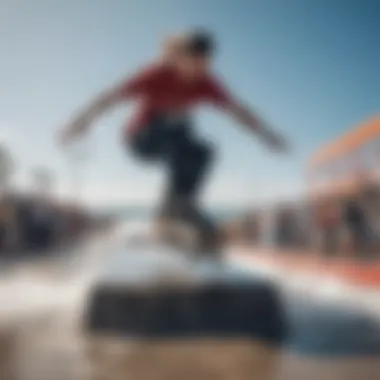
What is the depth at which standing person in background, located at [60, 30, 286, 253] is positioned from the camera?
1.91 meters

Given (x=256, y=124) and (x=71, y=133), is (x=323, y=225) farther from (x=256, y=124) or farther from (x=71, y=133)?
(x=71, y=133)

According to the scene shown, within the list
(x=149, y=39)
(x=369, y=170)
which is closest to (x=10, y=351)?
A: (x=149, y=39)

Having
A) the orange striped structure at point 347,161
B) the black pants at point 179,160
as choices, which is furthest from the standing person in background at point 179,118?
the orange striped structure at point 347,161

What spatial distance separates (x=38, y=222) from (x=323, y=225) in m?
0.65

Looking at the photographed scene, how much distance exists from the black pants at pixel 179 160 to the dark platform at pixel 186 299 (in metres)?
0.11

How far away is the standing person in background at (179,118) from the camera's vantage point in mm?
1906

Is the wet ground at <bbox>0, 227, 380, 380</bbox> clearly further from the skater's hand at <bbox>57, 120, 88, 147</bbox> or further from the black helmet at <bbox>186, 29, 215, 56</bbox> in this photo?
the black helmet at <bbox>186, 29, 215, 56</bbox>

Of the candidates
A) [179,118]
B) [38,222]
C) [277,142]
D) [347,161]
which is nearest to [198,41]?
[179,118]

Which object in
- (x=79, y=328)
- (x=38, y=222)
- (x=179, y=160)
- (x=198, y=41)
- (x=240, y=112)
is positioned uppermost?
(x=198, y=41)

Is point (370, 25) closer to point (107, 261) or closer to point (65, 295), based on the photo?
point (107, 261)

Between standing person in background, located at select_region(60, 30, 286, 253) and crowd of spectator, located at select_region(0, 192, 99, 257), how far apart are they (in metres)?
0.16

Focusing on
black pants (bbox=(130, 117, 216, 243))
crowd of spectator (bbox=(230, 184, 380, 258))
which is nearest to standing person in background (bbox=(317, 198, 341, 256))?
crowd of spectator (bbox=(230, 184, 380, 258))

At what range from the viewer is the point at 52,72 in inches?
75.2

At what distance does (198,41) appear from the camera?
1902 millimetres
